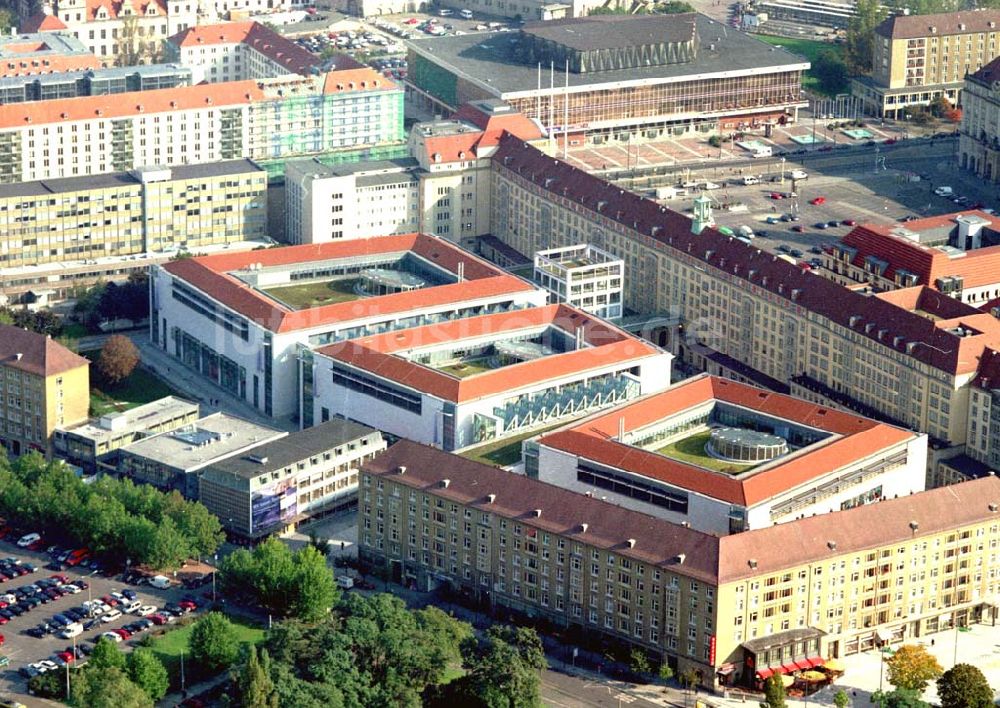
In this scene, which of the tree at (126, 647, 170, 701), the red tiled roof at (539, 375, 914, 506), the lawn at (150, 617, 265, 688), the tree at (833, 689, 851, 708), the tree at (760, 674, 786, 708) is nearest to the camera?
the tree at (760, 674, 786, 708)

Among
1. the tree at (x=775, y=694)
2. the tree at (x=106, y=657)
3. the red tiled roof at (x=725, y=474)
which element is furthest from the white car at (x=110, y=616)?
the tree at (x=775, y=694)

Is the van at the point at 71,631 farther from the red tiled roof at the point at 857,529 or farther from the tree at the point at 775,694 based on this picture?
the tree at the point at 775,694

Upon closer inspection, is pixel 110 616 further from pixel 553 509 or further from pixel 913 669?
pixel 913 669

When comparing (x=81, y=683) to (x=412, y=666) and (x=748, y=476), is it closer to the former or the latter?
(x=412, y=666)

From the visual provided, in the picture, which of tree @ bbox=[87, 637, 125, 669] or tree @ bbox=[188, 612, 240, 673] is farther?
tree @ bbox=[188, 612, 240, 673]

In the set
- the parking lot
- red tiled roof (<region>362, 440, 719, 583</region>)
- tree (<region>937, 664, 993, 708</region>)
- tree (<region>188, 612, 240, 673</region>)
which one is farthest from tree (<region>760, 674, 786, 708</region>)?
the parking lot

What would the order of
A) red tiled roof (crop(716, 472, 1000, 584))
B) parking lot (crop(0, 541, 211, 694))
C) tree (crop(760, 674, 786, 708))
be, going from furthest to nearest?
parking lot (crop(0, 541, 211, 694))
red tiled roof (crop(716, 472, 1000, 584))
tree (crop(760, 674, 786, 708))

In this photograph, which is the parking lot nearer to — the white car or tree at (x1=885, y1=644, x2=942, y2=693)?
the white car
